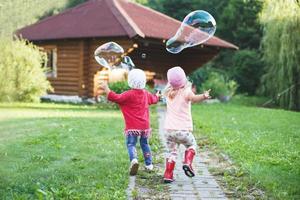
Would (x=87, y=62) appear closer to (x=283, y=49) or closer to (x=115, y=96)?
(x=283, y=49)

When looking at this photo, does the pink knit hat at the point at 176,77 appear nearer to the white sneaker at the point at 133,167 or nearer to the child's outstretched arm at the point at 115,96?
the child's outstretched arm at the point at 115,96

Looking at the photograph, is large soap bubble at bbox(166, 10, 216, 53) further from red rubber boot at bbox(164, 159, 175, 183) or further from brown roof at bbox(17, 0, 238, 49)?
brown roof at bbox(17, 0, 238, 49)

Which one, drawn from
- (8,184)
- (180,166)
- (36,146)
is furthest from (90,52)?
(8,184)

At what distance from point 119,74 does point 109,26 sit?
2148 mm

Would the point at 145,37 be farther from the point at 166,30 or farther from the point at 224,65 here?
the point at 224,65

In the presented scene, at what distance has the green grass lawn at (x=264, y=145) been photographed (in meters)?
6.80

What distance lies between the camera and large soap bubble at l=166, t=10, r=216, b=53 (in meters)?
8.85

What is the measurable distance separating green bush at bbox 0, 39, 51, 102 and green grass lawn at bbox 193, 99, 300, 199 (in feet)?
26.8

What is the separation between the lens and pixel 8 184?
6.34 metres

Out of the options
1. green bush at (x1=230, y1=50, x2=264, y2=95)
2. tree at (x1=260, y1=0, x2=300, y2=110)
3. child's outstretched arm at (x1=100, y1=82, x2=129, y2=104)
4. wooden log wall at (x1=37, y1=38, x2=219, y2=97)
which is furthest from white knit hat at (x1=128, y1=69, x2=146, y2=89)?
green bush at (x1=230, y1=50, x2=264, y2=95)

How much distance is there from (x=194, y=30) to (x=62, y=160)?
3288 millimetres

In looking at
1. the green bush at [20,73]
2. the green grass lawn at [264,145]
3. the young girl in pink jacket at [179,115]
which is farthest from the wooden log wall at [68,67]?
the young girl in pink jacket at [179,115]

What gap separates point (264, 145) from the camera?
10133mm

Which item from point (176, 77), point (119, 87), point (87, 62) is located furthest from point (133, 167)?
point (87, 62)
